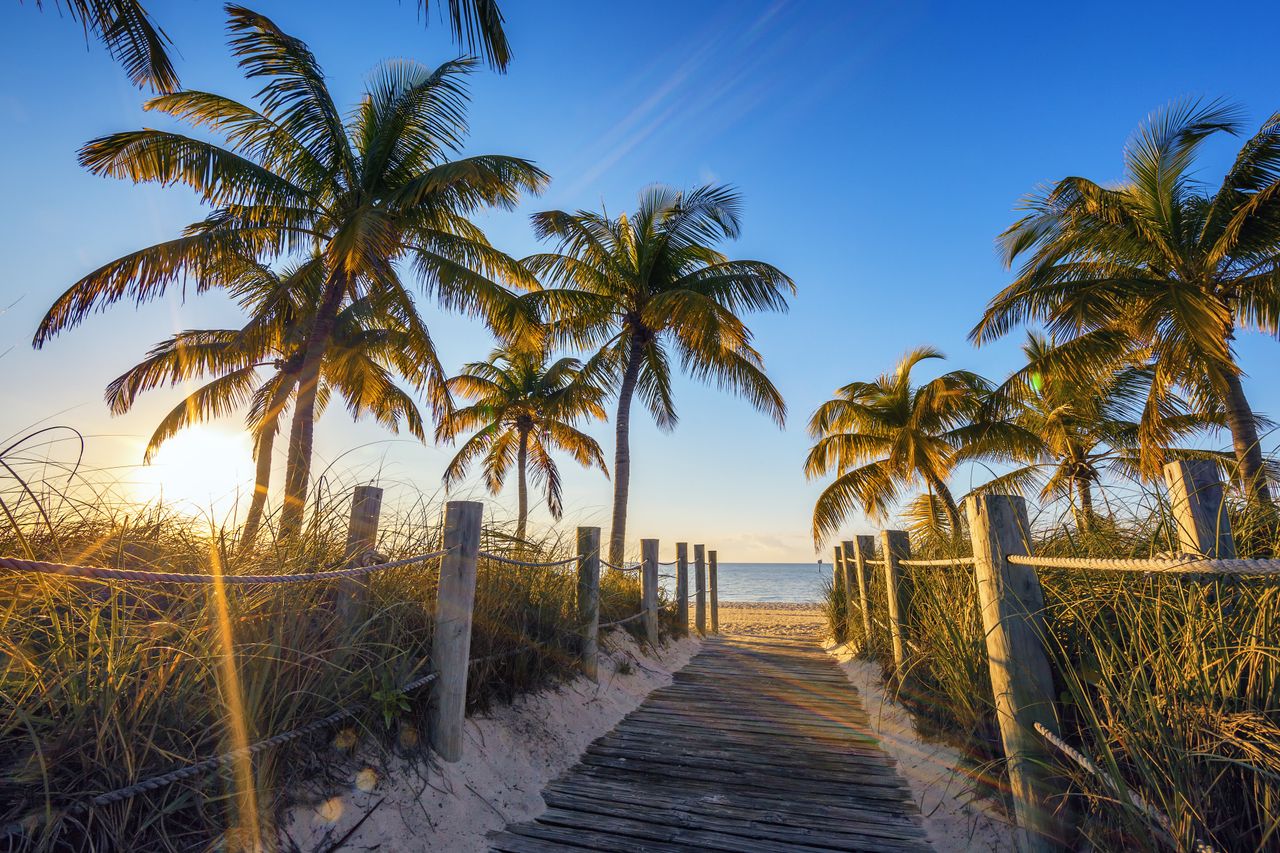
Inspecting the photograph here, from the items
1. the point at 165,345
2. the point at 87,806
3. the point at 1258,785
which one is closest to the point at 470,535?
the point at 87,806

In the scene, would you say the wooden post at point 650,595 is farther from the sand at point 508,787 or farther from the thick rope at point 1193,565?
the thick rope at point 1193,565

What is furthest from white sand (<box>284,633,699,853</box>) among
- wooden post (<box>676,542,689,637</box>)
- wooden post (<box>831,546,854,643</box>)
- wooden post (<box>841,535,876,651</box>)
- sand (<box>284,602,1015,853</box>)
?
wooden post (<box>831,546,854,643</box>)

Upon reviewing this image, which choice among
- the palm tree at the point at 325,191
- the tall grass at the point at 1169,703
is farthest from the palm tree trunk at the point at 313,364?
the tall grass at the point at 1169,703

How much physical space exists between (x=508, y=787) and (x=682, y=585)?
7036 mm

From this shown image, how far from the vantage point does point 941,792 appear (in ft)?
10.4

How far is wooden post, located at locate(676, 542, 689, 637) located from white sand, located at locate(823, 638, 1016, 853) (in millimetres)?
5029

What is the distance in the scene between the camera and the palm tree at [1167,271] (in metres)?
9.29

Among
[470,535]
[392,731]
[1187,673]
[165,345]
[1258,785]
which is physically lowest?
[392,731]

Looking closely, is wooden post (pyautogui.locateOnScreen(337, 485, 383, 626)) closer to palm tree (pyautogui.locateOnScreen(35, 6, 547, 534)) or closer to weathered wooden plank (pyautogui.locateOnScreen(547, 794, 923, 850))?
weathered wooden plank (pyautogui.locateOnScreen(547, 794, 923, 850))

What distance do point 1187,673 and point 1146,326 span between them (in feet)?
34.5

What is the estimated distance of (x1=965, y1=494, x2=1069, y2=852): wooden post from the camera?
7.80 feet

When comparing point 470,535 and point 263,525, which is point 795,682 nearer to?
point 470,535

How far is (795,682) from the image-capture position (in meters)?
6.42

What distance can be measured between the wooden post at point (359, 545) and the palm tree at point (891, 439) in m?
13.3
